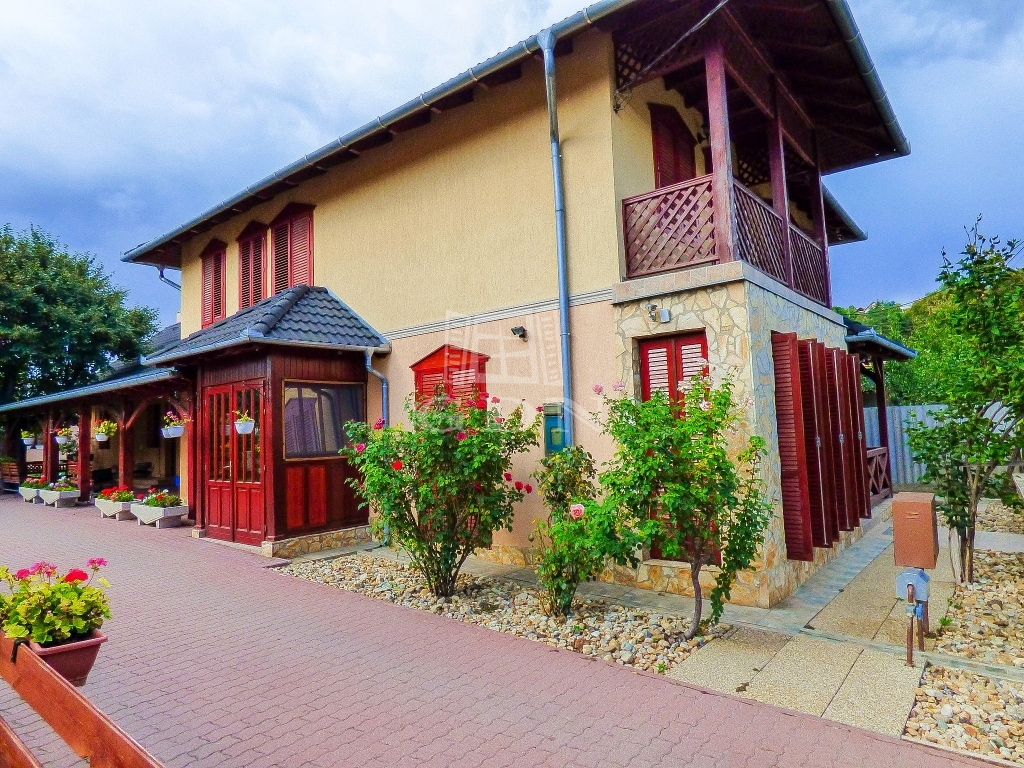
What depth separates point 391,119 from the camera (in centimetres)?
800

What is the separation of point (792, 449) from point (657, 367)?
62.2 inches

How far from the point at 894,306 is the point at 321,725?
30.8m

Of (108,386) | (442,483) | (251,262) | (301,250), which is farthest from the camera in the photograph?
(108,386)

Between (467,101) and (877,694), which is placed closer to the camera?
(877,694)

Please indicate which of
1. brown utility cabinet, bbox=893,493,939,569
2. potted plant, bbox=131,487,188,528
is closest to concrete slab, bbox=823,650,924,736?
brown utility cabinet, bbox=893,493,939,569

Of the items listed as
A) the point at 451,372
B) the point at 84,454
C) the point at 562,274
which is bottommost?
the point at 84,454

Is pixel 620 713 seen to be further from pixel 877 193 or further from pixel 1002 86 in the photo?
pixel 877 193

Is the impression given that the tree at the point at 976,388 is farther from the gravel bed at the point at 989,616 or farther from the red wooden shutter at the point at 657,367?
the red wooden shutter at the point at 657,367

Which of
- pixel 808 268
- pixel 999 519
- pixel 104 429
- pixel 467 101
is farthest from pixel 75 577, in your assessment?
pixel 999 519

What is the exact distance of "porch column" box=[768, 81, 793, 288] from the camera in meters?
7.20

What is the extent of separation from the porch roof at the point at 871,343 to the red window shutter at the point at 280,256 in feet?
32.9

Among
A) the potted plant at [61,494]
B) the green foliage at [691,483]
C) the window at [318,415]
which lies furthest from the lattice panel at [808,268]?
the potted plant at [61,494]

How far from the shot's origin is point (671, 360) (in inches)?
247

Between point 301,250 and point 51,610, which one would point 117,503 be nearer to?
point 301,250
